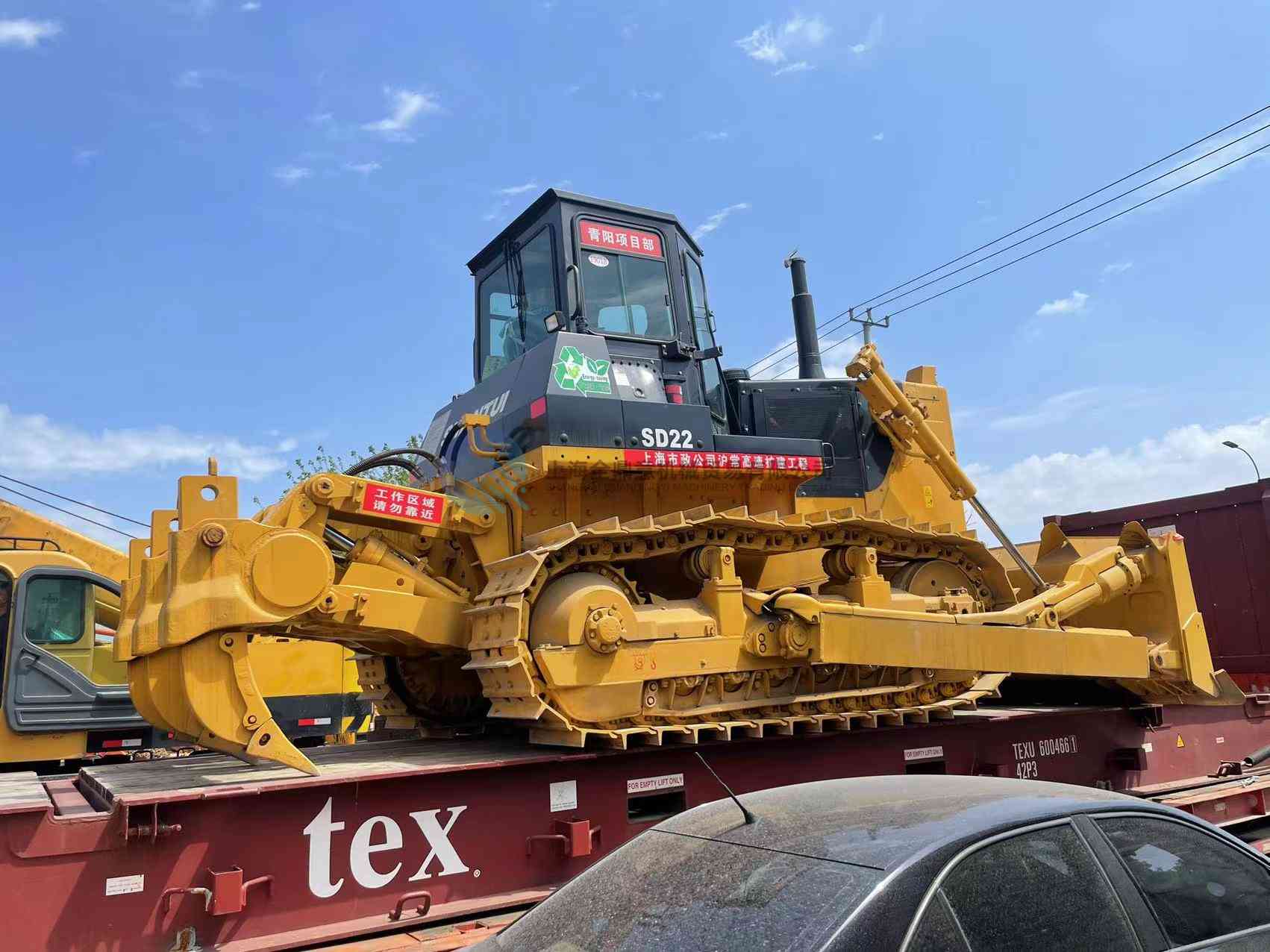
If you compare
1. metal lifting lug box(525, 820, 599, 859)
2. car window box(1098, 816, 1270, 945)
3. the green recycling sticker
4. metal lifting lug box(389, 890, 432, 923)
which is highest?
the green recycling sticker

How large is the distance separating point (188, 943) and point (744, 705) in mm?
3142

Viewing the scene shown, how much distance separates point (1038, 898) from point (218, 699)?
4.02 m

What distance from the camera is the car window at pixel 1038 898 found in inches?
95.9

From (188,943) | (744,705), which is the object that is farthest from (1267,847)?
(188,943)

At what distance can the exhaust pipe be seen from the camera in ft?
32.1

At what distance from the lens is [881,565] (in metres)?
7.55

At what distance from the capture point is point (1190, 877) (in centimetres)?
291

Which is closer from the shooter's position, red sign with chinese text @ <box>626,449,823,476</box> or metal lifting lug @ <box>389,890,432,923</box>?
metal lifting lug @ <box>389,890,432,923</box>

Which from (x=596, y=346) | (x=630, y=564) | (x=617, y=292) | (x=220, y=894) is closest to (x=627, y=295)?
(x=617, y=292)

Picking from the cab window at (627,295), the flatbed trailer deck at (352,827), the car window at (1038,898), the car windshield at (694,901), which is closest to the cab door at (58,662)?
the flatbed trailer deck at (352,827)

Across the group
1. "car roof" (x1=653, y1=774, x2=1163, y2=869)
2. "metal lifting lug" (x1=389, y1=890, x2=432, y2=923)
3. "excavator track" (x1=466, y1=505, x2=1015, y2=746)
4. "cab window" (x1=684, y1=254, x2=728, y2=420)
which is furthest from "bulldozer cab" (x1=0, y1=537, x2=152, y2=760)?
"car roof" (x1=653, y1=774, x2=1163, y2=869)

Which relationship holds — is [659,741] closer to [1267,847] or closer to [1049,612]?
[1049,612]

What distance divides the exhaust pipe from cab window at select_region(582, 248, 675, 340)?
2604 mm

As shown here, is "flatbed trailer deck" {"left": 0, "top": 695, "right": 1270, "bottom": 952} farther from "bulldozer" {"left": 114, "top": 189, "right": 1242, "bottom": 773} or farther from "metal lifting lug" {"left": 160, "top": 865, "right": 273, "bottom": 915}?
"bulldozer" {"left": 114, "top": 189, "right": 1242, "bottom": 773}
